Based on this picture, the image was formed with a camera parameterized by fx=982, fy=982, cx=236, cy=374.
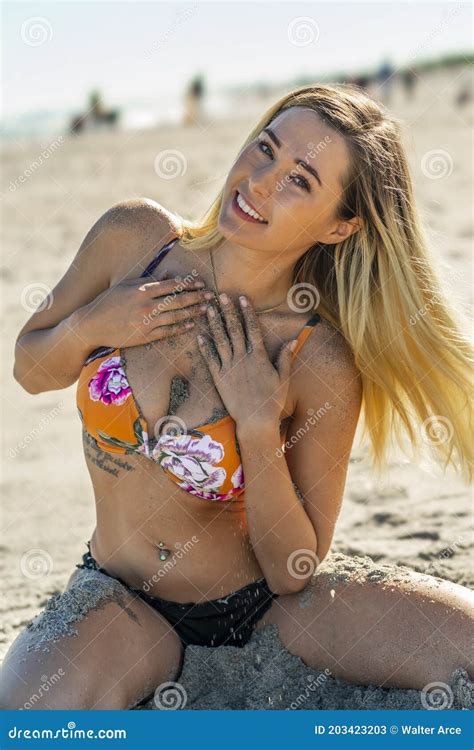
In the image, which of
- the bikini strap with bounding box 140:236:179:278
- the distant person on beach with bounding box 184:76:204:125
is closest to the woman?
the bikini strap with bounding box 140:236:179:278

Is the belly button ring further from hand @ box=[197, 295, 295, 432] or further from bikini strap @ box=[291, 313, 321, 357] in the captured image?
bikini strap @ box=[291, 313, 321, 357]

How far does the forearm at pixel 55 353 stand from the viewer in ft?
9.18

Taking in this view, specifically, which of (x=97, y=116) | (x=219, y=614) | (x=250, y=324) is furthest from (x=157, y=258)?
(x=97, y=116)

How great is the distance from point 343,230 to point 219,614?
117 centimetres

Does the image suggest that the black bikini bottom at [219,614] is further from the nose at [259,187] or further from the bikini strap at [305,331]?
the nose at [259,187]

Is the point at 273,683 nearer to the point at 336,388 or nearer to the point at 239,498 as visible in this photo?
the point at 239,498

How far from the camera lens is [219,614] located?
2842 millimetres

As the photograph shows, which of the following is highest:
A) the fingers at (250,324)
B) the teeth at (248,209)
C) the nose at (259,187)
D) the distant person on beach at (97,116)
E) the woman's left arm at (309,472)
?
the nose at (259,187)

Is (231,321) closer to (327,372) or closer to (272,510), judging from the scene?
(327,372)

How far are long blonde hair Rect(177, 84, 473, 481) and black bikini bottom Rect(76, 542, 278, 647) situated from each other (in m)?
0.62

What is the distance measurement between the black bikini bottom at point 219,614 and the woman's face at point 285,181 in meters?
1.01

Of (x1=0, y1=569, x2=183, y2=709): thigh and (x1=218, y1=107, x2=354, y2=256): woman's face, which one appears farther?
(x1=218, y1=107, x2=354, y2=256): woman's face

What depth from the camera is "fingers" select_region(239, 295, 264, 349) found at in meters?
2.79

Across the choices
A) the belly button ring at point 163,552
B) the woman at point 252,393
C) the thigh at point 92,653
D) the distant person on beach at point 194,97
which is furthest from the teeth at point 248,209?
the distant person on beach at point 194,97
